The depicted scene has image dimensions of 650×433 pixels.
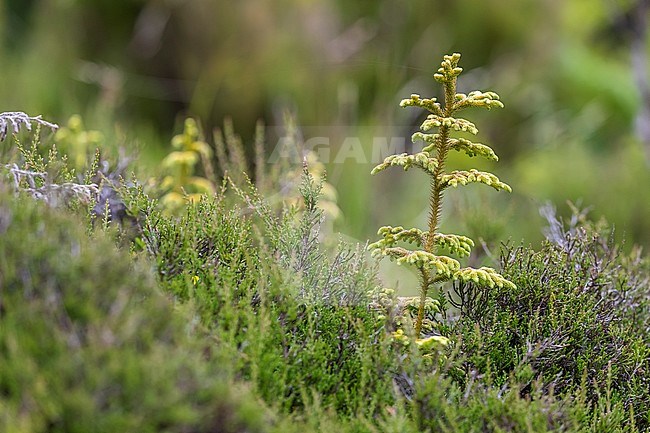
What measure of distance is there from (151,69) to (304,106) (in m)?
1.19

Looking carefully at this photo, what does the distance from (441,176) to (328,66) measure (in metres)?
4.07

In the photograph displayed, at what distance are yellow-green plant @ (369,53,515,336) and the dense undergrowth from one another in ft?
0.29

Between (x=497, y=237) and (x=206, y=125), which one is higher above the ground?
(x=206, y=125)

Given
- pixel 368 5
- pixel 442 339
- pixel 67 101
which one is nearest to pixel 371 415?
pixel 442 339

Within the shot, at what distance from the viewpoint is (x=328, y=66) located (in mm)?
5504

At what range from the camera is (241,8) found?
18.1 feet

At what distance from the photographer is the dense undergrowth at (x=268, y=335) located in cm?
108

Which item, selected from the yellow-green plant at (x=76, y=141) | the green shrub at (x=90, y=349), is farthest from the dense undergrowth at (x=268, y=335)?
the yellow-green plant at (x=76, y=141)

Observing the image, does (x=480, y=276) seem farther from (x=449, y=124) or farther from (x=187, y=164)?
(x=187, y=164)

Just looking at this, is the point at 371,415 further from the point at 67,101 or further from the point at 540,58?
the point at 540,58

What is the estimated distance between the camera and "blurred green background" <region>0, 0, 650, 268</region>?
477 cm

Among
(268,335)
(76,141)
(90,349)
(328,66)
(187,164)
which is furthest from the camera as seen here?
(328,66)

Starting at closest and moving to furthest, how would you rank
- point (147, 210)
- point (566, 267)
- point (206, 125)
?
point (147, 210)
point (566, 267)
point (206, 125)

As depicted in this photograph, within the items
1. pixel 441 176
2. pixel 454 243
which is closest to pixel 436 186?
pixel 441 176
